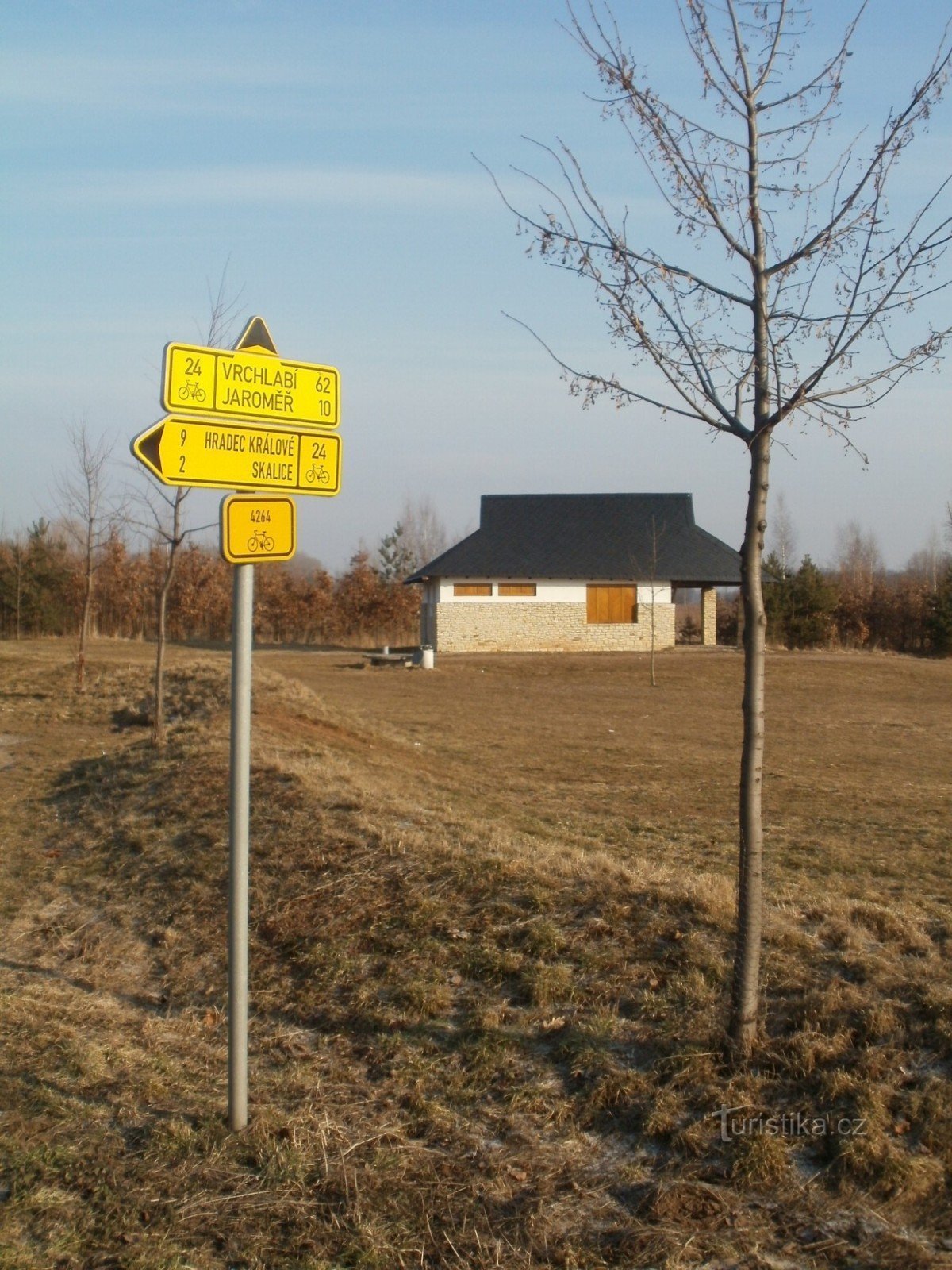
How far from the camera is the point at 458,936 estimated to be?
5.64 m

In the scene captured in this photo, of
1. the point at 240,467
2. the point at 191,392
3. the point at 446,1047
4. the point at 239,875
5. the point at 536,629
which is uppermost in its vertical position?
the point at 191,392

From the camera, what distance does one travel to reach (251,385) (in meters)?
4.10

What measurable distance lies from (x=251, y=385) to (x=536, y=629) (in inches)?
1487

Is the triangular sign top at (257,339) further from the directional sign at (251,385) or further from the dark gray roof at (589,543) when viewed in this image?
the dark gray roof at (589,543)

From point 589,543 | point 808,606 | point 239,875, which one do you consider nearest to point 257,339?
point 239,875

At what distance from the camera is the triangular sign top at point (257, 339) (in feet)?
13.7

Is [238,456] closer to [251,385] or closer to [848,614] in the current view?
[251,385]

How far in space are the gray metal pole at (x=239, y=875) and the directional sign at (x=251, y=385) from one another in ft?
2.03

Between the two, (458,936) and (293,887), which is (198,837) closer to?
(293,887)

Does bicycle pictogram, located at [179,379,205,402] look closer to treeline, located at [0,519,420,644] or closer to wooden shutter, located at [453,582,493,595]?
wooden shutter, located at [453,582,493,595]

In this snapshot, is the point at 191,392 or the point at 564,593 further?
the point at 564,593

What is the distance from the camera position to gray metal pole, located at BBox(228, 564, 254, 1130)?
3.97 metres

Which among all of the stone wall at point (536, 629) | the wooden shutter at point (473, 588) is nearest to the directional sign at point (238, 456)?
the stone wall at point (536, 629)

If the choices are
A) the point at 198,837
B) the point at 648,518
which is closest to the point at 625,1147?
the point at 198,837
